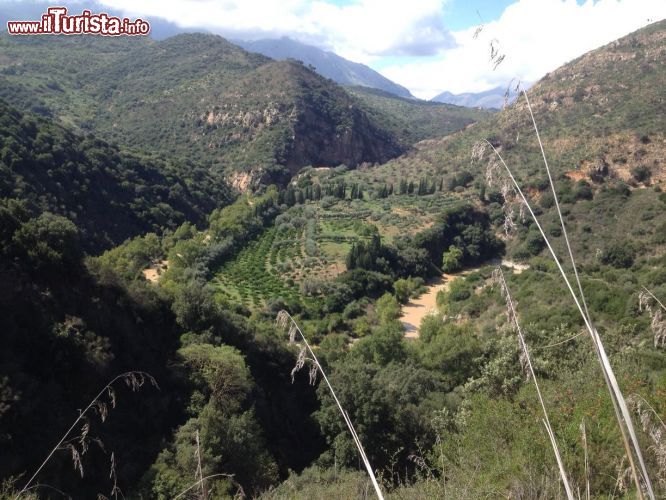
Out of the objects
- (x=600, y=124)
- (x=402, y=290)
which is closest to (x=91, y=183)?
(x=402, y=290)

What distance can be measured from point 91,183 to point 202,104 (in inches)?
1935

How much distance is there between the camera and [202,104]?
91000 mm

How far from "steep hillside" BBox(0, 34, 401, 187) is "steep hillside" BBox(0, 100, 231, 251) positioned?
73.4 feet

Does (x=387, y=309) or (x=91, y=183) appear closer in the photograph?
(x=387, y=309)

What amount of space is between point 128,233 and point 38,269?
35335 millimetres

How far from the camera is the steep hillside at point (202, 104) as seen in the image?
8369 centimetres

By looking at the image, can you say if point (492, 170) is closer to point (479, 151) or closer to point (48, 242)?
point (479, 151)

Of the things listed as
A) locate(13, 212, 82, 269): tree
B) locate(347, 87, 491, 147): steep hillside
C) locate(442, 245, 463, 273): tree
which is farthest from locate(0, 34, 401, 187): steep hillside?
locate(13, 212, 82, 269): tree

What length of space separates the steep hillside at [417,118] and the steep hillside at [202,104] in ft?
35.8

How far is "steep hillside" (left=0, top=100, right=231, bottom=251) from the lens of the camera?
3956 cm

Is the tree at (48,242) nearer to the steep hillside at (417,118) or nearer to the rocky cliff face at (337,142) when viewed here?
the rocky cliff face at (337,142)

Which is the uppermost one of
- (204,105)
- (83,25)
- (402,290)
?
(204,105)

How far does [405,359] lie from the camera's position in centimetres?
2258

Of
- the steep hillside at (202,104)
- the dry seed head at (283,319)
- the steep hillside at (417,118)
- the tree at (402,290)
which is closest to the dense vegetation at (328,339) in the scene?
the tree at (402,290)
